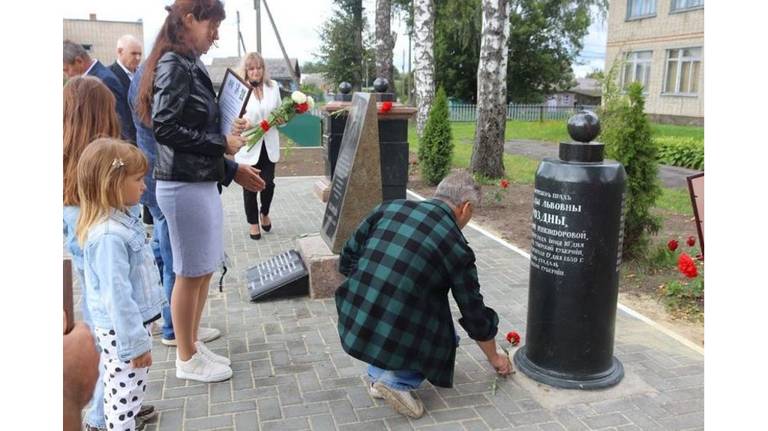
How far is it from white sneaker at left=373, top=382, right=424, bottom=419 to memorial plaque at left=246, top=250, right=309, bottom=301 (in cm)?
198

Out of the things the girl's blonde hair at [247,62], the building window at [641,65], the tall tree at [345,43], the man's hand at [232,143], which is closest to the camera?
the man's hand at [232,143]

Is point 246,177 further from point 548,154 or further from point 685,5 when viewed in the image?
point 685,5

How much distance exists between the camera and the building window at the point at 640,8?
27.7 metres

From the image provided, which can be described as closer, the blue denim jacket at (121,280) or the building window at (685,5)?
the blue denim jacket at (121,280)

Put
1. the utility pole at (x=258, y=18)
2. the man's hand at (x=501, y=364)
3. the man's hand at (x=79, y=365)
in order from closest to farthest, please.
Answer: the man's hand at (x=79, y=365) → the man's hand at (x=501, y=364) → the utility pole at (x=258, y=18)

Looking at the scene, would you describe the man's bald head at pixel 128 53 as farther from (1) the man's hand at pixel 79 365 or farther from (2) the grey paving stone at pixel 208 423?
(1) the man's hand at pixel 79 365

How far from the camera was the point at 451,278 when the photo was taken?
3.02 m

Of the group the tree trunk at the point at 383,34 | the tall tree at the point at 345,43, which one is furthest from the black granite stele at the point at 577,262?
the tall tree at the point at 345,43

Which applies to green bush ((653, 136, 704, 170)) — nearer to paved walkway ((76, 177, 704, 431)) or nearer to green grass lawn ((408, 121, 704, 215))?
green grass lawn ((408, 121, 704, 215))

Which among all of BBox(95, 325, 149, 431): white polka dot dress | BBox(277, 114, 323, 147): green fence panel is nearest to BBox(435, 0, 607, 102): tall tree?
BBox(277, 114, 323, 147): green fence panel

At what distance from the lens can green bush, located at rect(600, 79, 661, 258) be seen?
5.64 meters

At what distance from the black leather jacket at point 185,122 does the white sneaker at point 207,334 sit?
4.58 ft

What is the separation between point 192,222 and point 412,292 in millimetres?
1209

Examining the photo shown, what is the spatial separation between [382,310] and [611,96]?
12.9 ft
